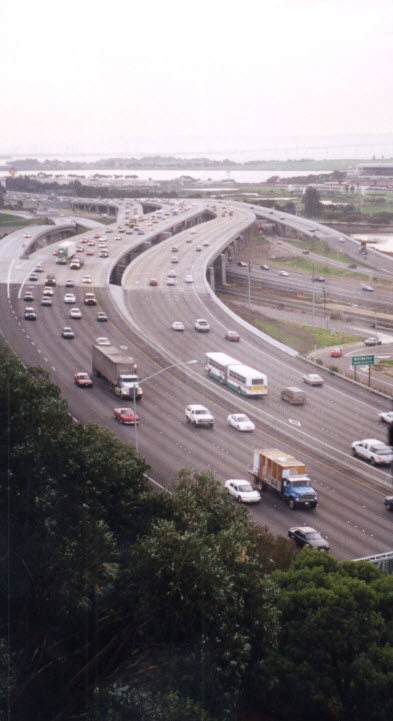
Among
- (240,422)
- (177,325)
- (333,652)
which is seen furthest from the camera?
(177,325)

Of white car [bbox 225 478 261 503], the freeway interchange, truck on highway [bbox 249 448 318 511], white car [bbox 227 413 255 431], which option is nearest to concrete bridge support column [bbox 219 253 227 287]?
the freeway interchange

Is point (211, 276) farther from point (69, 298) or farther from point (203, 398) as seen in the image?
point (203, 398)

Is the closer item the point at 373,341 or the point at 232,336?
the point at 232,336

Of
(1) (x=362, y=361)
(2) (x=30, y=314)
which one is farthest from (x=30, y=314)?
(1) (x=362, y=361)

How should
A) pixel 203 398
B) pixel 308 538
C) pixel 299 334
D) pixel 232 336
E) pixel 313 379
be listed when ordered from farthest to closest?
pixel 299 334 < pixel 232 336 < pixel 313 379 < pixel 203 398 < pixel 308 538

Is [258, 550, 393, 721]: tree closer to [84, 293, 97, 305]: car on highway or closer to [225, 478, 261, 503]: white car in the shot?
[225, 478, 261, 503]: white car

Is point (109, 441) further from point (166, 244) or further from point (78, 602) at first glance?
point (166, 244)
